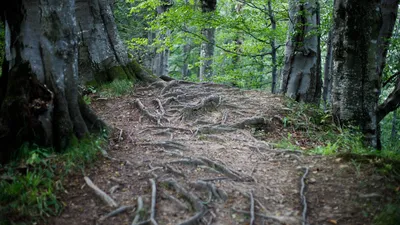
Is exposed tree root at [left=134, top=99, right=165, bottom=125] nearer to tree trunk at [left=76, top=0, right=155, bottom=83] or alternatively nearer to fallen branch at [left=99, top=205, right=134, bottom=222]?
tree trunk at [left=76, top=0, right=155, bottom=83]

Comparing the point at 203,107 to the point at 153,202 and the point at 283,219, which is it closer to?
the point at 153,202

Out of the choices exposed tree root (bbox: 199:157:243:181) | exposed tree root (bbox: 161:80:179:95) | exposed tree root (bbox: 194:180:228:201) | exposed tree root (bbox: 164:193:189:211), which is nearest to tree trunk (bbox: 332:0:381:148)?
exposed tree root (bbox: 199:157:243:181)

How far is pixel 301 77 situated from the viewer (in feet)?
32.1

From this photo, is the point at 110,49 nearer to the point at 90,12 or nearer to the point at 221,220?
the point at 90,12

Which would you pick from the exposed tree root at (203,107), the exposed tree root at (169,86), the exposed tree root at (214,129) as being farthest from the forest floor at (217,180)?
the exposed tree root at (169,86)

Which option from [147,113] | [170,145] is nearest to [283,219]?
[170,145]

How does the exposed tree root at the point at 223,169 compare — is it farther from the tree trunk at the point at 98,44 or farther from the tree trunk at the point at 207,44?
the tree trunk at the point at 207,44

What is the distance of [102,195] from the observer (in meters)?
3.91

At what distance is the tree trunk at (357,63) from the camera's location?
6332mm

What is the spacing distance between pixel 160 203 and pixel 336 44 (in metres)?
5.17

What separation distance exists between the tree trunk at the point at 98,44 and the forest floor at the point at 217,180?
2259 millimetres

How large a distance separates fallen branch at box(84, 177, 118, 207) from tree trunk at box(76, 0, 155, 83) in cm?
518

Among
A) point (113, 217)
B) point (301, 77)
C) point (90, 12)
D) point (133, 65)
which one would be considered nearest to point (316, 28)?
point (301, 77)

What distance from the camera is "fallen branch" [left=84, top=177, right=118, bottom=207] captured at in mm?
3796
